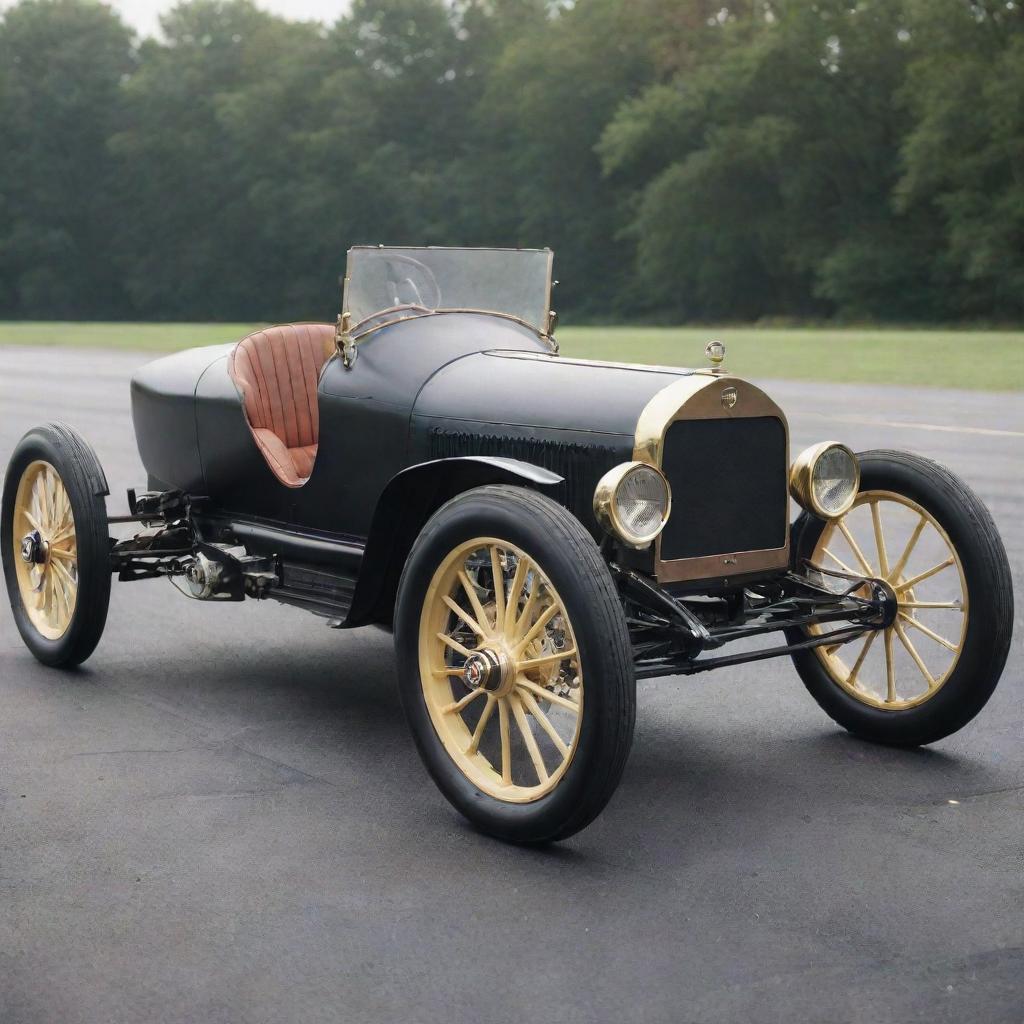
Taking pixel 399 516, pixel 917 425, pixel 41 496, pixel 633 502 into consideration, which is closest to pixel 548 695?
pixel 633 502

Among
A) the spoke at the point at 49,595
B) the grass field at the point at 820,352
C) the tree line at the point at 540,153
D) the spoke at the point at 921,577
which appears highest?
the tree line at the point at 540,153

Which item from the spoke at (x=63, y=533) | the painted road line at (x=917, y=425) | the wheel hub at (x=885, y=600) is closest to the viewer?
the wheel hub at (x=885, y=600)

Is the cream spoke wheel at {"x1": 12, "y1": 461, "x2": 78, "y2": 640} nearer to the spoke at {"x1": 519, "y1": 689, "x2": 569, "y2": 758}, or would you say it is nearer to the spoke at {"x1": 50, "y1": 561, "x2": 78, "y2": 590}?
the spoke at {"x1": 50, "y1": 561, "x2": 78, "y2": 590}

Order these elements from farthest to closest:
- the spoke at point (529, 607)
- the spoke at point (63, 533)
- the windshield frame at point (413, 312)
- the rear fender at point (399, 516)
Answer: the spoke at point (63, 533), the windshield frame at point (413, 312), the rear fender at point (399, 516), the spoke at point (529, 607)

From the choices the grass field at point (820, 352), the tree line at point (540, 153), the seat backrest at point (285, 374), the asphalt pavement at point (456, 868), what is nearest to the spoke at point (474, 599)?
the asphalt pavement at point (456, 868)

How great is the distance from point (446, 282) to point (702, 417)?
5.16ft

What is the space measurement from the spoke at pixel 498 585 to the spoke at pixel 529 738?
0.69 ft

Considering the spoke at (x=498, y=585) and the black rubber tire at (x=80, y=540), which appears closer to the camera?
the spoke at (x=498, y=585)

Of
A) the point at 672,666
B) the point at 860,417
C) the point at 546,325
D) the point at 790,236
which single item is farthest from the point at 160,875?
the point at 790,236

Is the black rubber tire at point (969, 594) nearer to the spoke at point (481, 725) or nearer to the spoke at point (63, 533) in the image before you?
the spoke at point (481, 725)

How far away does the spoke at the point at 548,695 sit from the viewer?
396 centimetres

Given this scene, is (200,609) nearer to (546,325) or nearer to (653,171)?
(546,325)

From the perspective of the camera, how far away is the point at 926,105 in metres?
51.2

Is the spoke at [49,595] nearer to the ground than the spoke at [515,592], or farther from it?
nearer to the ground
